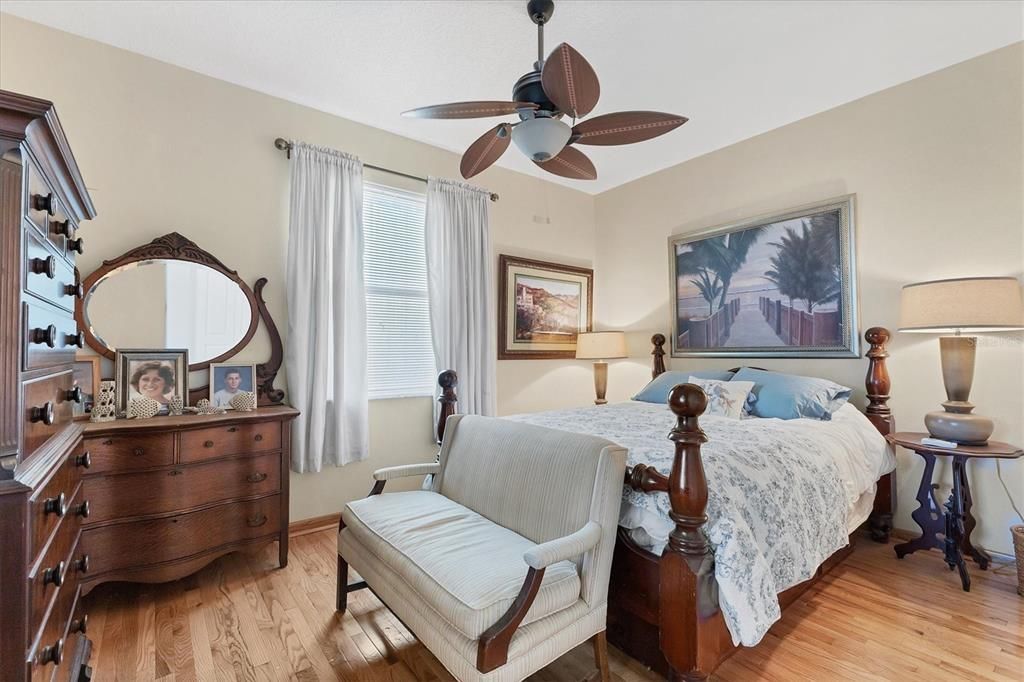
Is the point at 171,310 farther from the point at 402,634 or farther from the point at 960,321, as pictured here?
the point at 960,321

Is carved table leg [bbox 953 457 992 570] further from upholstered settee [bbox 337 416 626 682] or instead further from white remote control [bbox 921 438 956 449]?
upholstered settee [bbox 337 416 626 682]

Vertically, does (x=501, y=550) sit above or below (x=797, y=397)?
below

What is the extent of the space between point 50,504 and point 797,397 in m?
3.34

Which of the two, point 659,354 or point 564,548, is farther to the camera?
point 659,354

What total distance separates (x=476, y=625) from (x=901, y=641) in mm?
1831

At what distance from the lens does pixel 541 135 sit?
1.94 meters

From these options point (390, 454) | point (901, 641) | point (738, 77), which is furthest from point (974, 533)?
point (390, 454)

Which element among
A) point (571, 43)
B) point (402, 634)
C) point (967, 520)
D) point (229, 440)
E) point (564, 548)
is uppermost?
point (571, 43)

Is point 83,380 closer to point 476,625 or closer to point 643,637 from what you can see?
point 476,625

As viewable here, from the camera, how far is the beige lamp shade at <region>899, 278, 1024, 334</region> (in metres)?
2.24

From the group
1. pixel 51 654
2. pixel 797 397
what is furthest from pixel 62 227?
pixel 797 397

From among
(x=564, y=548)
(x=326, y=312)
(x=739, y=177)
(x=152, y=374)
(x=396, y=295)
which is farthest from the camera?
(x=739, y=177)

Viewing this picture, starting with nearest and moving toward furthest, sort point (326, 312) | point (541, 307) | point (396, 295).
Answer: point (326, 312) < point (396, 295) < point (541, 307)

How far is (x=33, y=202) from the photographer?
1029mm
